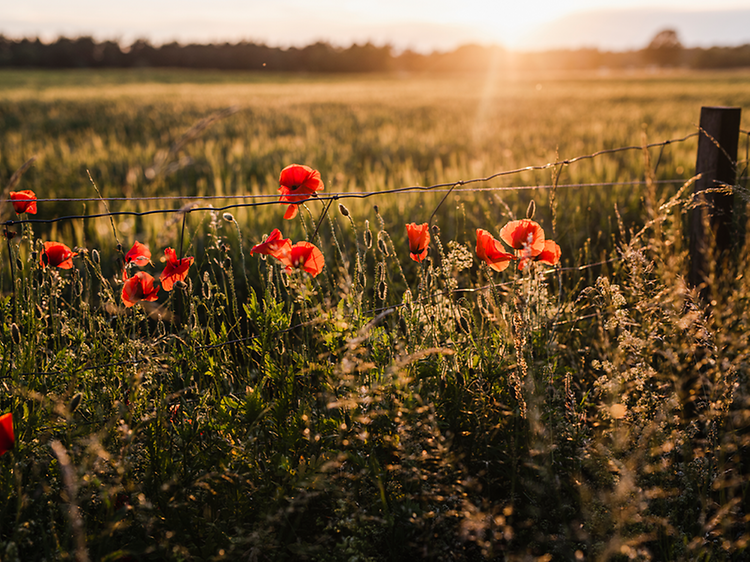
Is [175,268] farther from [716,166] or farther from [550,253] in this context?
[716,166]

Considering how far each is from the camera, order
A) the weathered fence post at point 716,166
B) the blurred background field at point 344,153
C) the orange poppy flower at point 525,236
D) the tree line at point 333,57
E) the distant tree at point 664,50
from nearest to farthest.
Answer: the orange poppy flower at point 525,236 → the weathered fence post at point 716,166 → the blurred background field at point 344,153 → the tree line at point 333,57 → the distant tree at point 664,50

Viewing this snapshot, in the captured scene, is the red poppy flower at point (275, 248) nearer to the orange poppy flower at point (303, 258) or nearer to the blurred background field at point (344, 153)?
the orange poppy flower at point (303, 258)

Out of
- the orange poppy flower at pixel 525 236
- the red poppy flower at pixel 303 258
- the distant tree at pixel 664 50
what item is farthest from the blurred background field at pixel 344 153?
the distant tree at pixel 664 50

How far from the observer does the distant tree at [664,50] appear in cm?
8112

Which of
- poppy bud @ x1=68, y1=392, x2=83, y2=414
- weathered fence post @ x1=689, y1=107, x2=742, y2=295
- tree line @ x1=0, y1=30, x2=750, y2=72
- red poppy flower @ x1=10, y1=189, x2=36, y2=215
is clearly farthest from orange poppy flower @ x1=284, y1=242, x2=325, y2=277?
tree line @ x1=0, y1=30, x2=750, y2=72

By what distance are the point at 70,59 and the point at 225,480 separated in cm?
6717

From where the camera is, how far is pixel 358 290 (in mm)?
1691

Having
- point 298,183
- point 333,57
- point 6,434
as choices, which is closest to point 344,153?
point 298,183

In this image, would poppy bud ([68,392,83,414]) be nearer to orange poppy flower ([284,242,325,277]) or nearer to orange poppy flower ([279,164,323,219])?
orange poppy flower ([284,242,325,277])

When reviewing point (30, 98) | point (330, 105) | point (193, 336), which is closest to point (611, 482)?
point (193, 336)

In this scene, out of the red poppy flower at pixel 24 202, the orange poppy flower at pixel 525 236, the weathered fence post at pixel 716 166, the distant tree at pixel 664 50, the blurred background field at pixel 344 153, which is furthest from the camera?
the distant tree at pixel 664 50

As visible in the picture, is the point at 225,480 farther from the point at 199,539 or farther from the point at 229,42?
the point at 229,42

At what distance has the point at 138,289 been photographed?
4.99ft

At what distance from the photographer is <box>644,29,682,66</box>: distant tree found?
81125mm
